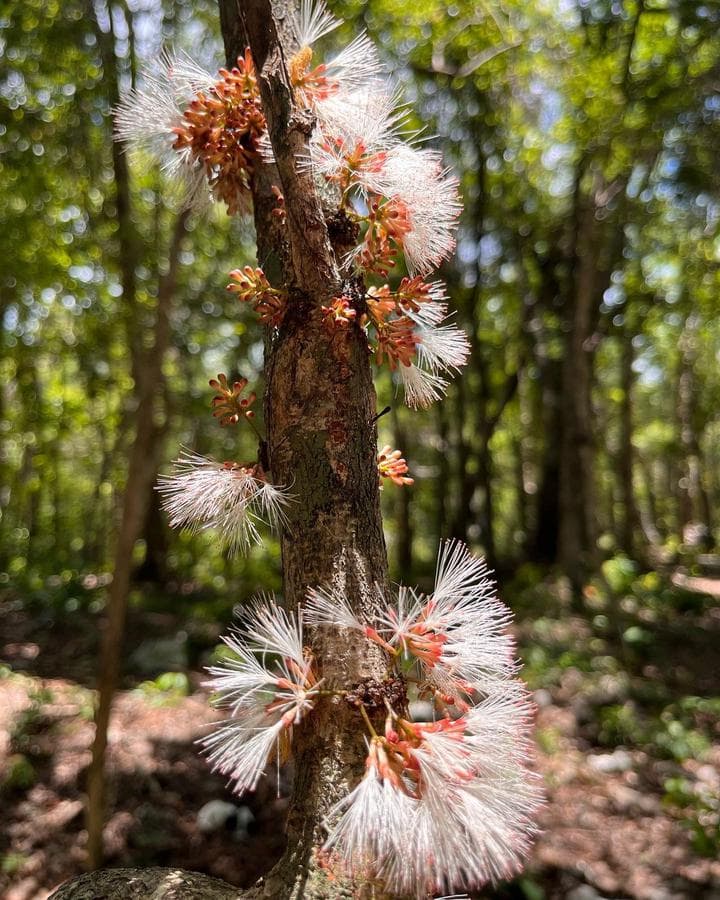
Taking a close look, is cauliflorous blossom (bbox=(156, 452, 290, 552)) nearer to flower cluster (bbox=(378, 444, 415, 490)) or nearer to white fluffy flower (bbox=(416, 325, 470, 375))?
flower cluster (bbox=(378, 444, 415, 490))

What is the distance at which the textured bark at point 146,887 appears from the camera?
964mm

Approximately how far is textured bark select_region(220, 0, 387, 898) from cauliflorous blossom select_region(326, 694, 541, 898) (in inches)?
2.4

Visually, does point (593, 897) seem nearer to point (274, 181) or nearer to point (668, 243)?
point (274, 181)

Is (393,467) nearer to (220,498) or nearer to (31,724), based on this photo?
(220,498)

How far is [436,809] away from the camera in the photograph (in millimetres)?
847

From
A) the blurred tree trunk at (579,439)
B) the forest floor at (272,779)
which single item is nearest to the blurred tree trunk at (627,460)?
Answer: the blurred tree trunk at (579,439)

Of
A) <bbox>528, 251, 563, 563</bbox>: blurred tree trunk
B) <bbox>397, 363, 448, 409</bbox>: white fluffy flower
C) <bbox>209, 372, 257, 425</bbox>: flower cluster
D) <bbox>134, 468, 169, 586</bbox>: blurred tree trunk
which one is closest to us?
<bbox>209, 372, 257, 425</bbox>: flower cluster

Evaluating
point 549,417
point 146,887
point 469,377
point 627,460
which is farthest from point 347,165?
point 627,460

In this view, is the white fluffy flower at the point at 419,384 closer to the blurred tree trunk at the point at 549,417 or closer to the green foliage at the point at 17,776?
the green foliage at the point at 17,776

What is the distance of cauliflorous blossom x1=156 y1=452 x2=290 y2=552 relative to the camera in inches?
42.8

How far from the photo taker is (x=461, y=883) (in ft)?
2.74

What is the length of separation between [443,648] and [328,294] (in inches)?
22.1

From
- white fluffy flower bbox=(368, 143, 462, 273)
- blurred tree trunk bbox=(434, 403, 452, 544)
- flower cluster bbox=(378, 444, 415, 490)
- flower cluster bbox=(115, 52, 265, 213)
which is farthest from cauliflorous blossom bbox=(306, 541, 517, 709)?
blurred tree trunk bbox=(434, 403, 452, 544)

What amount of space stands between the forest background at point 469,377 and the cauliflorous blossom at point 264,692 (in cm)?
46
